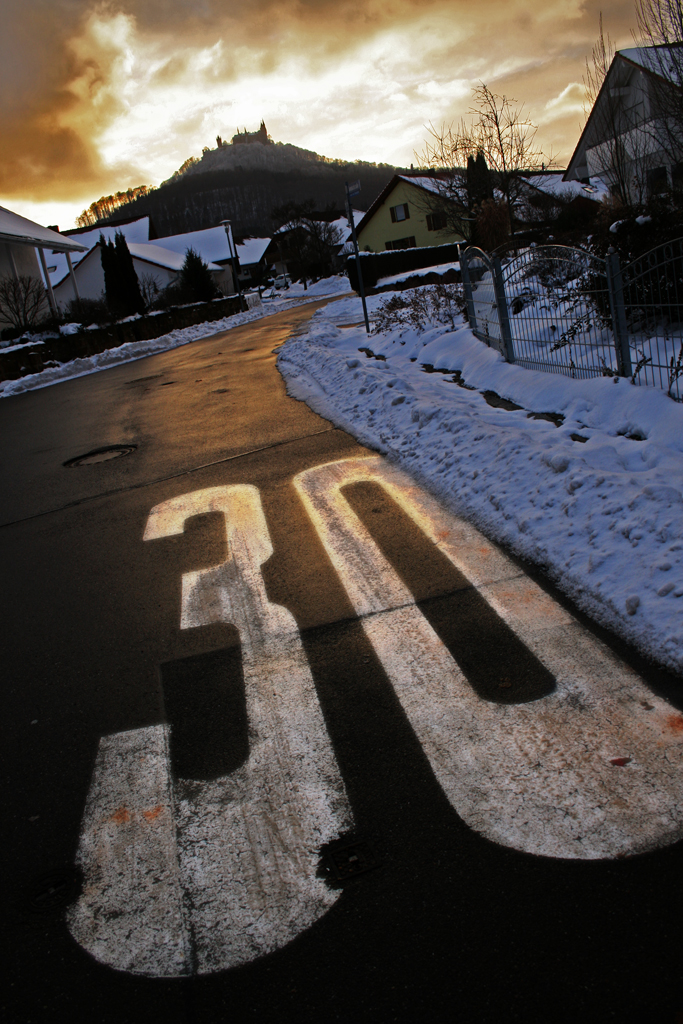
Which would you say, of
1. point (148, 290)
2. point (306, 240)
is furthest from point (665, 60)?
point (306, 240)

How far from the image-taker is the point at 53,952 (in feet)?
7.70

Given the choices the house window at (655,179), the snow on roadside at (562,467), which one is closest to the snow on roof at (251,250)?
the house window at (655,179)

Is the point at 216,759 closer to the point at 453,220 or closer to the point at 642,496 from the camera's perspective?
the point at 642,496

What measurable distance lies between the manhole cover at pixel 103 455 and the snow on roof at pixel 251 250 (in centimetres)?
10200

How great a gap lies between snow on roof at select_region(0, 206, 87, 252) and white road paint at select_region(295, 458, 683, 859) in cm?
3680

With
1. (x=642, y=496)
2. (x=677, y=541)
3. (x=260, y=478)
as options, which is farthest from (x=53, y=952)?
(x=260, y=478)

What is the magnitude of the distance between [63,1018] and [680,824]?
6.53 ft

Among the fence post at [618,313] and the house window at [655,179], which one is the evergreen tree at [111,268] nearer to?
the house window at [655,179]

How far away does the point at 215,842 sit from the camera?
8.78 ft

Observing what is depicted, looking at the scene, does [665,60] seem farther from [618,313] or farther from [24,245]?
[24,245]

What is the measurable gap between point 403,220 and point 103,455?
5612 cm

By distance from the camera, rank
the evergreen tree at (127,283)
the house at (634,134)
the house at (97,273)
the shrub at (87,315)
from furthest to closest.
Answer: the house at (97,273), the evergreen tree at (127,283), the shrub at (87,315), the house at (634,134)

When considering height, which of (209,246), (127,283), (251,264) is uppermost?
(209,246)

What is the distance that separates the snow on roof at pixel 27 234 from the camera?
3566cm
